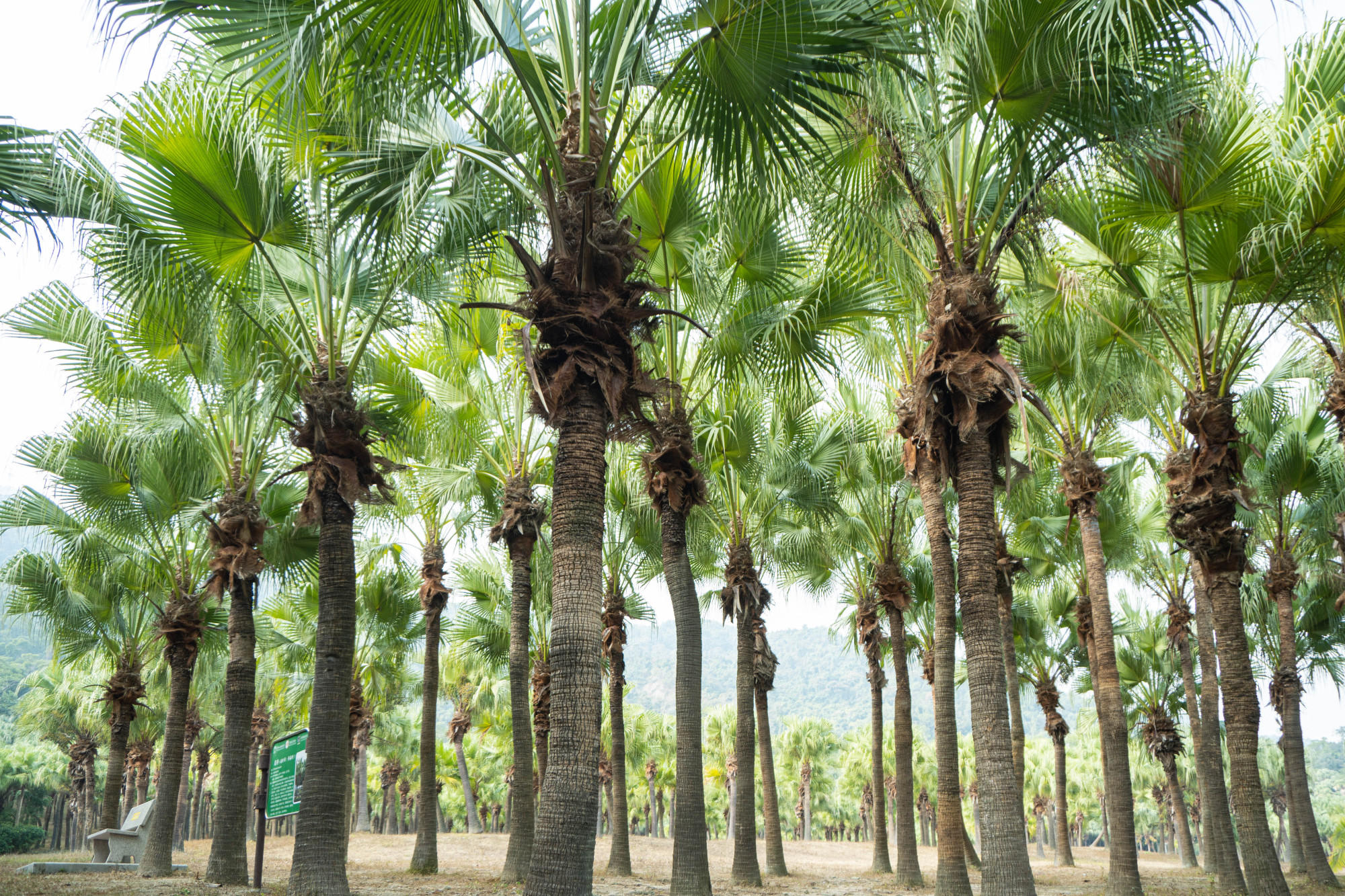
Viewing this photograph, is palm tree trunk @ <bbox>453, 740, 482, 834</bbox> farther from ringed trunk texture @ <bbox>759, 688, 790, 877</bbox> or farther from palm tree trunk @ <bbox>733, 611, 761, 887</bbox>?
palm tree trunk @ <bbox>733, 611, 761, 887</bbox>

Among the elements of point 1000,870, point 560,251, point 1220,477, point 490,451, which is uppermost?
point 490,451

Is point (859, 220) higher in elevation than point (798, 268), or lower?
lower

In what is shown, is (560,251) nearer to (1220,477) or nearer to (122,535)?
(1220,477)

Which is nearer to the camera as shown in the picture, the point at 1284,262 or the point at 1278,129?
Answer: the point at 1278,129

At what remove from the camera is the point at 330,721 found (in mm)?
9102

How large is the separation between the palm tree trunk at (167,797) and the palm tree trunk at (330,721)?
7286mm

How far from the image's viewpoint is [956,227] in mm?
8734

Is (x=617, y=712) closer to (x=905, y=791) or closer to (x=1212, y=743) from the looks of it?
(x=905, y=791)

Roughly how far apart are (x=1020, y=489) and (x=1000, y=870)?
12.4m

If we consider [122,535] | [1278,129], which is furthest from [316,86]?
[122,535]

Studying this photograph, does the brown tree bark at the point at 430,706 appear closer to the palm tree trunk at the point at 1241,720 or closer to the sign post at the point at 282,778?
the sign post at the point at 282,778

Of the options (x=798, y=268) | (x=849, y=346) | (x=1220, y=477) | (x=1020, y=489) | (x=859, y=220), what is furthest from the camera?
(x=1020, y=489)

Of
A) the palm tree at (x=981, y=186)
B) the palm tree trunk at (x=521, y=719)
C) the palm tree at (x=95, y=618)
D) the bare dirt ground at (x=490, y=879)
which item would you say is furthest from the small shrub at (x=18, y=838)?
the palm tree at (x=981, y=186)

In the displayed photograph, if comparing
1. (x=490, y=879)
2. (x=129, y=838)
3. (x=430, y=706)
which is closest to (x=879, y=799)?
(x=490, y=879)
